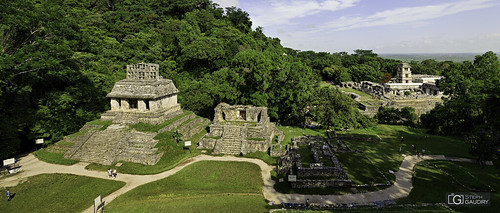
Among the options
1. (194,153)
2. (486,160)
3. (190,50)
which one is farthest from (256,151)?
(190,50)

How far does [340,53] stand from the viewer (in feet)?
451

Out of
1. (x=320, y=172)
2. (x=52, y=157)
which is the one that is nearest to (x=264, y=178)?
(x=320, y=172)

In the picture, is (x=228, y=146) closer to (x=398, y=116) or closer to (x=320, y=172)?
(x=320, y=172)

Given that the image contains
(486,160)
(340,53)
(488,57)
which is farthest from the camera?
(340,53)

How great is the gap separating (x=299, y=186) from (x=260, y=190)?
3.02 meters

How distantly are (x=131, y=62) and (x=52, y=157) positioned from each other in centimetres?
2153

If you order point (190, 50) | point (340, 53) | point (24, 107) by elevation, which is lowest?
point (24, 107)

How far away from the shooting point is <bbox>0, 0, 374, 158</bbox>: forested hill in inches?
828

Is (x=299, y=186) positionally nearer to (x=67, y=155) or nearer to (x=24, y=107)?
(x=67, y=155)

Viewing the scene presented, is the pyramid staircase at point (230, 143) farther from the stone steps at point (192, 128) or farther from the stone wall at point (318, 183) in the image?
the stone wall at point (318, 183)

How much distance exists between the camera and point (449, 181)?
720 inches

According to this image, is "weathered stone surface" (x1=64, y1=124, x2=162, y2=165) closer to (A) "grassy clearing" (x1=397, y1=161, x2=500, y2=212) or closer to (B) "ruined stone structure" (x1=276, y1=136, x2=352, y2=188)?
(B) "ruined stone structure" (x1=276, y1=136, x2=352, y2=188)

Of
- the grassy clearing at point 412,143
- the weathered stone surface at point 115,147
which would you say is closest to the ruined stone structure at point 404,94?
the grassy clearing at point 412,143

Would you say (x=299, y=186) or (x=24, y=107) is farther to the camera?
(x=24, y=107)
